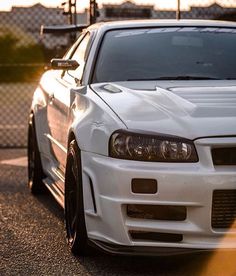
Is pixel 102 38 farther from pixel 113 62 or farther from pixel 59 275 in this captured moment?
pixel 59 275

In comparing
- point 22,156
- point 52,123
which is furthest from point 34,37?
point 52,123

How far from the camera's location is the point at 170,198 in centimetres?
464

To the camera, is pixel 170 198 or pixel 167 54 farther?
pixel 167 54

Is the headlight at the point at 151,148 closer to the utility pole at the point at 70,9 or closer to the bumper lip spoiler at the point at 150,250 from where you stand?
the bumper lip spoiler at the point at 150,250

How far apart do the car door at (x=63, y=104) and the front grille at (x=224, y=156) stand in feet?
4.71

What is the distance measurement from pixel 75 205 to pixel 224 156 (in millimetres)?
1196

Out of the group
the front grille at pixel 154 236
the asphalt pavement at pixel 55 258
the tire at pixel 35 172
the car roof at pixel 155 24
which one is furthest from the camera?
the tire at pixel 35 172

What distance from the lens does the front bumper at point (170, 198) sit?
15.2 feet

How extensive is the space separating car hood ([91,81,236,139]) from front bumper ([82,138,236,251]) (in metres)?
0.13

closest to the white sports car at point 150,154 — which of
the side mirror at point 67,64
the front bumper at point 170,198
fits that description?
the front bumper at point 170,198

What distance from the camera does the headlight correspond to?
4.72 metres

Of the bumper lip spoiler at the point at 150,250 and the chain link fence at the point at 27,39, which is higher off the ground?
the bumper lip spoiler at the point at 150,250

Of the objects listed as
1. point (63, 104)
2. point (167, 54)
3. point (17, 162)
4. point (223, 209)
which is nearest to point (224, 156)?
point (223, 209)

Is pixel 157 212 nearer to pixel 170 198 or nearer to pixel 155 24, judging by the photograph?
pixel 170 198
